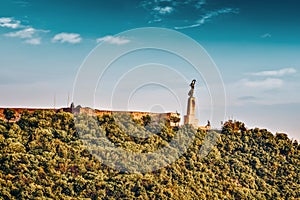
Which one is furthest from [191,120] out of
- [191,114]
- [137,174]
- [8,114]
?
[8,114]

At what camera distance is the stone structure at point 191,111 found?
22.7 m

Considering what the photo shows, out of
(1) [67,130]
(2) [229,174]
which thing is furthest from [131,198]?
(2) [229,174]

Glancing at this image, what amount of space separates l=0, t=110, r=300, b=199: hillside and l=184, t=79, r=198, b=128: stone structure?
2.30 feet

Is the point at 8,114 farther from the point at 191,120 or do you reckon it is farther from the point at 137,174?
the point at 191,120

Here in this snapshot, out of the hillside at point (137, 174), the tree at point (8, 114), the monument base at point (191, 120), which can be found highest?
the monument base at point (191, 120)

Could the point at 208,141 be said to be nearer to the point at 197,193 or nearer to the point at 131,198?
the point at 197,193

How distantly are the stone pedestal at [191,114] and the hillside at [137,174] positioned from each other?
692mm

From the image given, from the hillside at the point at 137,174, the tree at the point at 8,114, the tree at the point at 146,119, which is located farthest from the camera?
the tree at the point at 146,119

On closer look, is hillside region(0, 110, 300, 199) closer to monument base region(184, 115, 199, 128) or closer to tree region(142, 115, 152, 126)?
tree region(142, 115, 152, 126)

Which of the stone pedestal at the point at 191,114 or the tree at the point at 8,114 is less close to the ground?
the stone pedestal at the point at 191,114

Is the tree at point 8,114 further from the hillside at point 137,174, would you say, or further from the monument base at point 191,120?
the monument base at point 191,120

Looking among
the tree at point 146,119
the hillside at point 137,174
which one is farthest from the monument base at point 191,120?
the tree at point 146,119

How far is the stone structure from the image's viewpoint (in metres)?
22.7

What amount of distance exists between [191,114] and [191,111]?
0.14 metres
